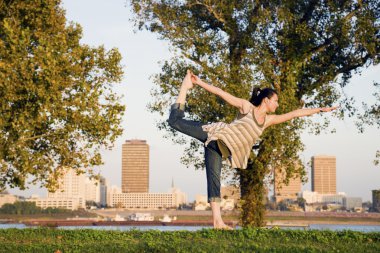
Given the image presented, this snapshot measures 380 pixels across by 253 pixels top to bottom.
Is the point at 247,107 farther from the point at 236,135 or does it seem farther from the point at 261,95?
the point at 236,135

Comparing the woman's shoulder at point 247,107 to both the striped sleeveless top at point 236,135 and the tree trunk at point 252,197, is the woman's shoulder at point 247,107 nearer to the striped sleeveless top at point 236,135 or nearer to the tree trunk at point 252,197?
the striped sleeveless top at point 236,135

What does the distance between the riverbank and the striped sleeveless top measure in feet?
4.55

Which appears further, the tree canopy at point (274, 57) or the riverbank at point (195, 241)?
the tree canopy at point (274, 57)

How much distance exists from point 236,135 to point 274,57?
534 inches

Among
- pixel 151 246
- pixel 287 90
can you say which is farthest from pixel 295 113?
pixel 287 90

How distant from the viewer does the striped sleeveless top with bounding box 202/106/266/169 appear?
35.4ft

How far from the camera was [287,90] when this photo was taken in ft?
71.9

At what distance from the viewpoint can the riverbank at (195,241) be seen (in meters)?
9.05

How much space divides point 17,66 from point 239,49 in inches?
346

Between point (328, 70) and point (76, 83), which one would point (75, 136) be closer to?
point (76, 83)

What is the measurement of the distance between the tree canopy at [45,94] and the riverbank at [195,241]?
911 cm

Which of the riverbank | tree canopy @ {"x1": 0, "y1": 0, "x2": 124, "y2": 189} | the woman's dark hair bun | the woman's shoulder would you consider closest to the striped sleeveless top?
the woman's shoulder

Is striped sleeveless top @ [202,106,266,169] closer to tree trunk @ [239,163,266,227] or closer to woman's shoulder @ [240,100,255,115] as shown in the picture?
woman's shoulder @ [240,100,255,115]

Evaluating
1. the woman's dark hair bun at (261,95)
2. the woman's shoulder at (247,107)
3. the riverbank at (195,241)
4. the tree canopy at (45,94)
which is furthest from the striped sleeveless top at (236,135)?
the tree canopy at (45,94)
